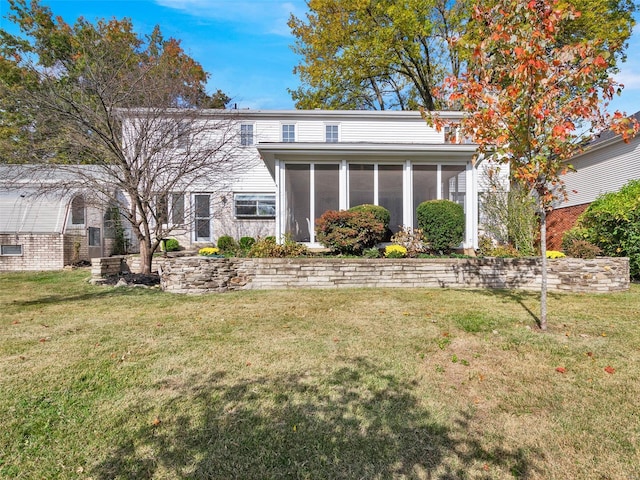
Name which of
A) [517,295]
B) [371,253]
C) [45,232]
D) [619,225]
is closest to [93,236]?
[45,232]

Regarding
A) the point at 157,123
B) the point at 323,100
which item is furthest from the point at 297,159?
the point at 323,100

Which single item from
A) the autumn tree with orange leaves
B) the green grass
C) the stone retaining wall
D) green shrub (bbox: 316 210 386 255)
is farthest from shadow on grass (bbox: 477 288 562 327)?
green shrub (bbox: 316 210 386 255)

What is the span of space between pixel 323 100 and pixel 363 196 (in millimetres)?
12614

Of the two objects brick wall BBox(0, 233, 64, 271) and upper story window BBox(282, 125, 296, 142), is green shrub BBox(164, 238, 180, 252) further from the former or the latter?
upper story window BBox(282, 125, 296, 142)

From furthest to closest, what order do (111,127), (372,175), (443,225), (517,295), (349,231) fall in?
(372,175)
(443,225)
(349,231)
(111,127)
(517,295)

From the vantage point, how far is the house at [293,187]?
9773 mm

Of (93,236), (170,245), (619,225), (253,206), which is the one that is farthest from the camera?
(253,206)

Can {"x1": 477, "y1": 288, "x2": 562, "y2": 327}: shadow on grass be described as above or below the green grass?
above

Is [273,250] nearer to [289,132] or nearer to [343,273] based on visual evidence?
[343,273]

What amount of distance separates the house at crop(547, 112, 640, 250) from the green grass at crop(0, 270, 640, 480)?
33.8 ft

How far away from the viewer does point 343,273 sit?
25.3 feet

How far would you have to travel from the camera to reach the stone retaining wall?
752cm

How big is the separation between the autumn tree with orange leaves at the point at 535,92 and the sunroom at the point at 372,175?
5348 millimetres

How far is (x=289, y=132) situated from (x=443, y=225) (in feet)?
29.3
